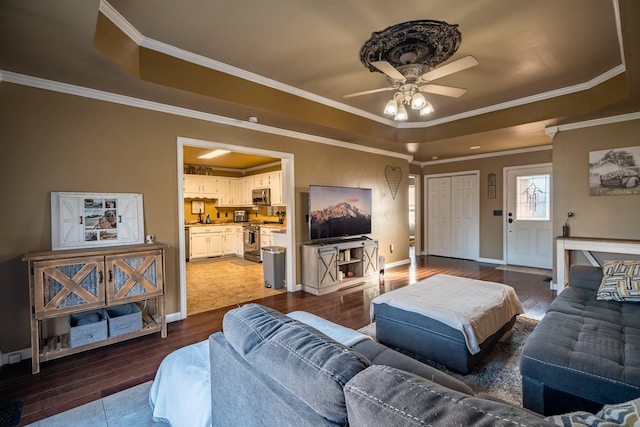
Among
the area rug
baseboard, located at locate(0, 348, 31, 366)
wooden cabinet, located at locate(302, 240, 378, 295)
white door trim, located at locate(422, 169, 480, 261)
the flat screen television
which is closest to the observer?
the area rug

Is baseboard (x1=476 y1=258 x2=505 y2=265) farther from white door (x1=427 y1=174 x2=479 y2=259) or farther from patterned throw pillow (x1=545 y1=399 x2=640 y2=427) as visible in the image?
patterned throw pillow (x1=545 y1=399 x2=640 y2=427)

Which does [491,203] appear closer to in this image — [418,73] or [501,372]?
[418,73]

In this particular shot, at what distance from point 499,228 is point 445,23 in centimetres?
546

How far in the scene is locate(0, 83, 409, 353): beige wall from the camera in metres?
2.63

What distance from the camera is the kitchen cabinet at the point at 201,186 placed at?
25.2ft

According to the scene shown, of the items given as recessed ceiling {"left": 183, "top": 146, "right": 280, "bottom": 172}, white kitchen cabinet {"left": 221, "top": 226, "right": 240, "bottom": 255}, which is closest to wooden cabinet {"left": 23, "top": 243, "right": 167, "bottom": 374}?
recessed ceiling {"left": 183, "top": 146, "right": 280, "bottom": 172}

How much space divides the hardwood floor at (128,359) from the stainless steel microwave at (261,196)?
3375mm

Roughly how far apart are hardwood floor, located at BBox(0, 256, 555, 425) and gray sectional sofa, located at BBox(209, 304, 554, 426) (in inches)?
60.6

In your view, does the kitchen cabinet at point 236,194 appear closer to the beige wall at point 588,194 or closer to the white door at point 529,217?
the white door at point 529,217

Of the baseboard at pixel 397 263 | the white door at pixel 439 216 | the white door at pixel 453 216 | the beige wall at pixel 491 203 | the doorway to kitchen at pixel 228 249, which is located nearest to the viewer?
the doorway to kitchen at pixel 228 249

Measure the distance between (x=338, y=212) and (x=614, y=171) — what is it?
3.94 metres

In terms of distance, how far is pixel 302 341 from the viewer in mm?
1051

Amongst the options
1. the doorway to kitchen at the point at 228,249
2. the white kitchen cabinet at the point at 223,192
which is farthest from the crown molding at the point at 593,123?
the white kitchen cabinet at the point at 223,192

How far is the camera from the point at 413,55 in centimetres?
275
